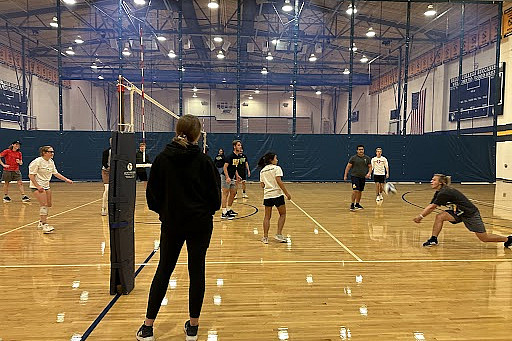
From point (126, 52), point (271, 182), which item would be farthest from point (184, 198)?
point (126, 52)

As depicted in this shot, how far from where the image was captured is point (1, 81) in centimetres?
2183

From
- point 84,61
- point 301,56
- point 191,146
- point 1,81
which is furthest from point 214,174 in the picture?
point 84,61

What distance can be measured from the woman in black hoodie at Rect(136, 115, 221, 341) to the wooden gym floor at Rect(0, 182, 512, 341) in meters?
0.78

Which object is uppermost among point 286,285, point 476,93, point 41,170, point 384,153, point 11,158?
point 476,93

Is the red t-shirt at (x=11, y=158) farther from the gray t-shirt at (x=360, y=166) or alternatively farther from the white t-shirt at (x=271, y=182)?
the gray t-shirt at (x=360, y=166)

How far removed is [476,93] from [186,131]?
21.4 meters

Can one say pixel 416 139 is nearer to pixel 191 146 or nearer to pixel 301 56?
pixel 301 56

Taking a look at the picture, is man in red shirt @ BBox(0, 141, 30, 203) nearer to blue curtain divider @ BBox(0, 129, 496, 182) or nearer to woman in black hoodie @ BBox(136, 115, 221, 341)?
blue curtain divider @ BBox(0, 129, 496, 182)

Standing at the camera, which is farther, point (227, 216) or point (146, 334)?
point (227, 216)

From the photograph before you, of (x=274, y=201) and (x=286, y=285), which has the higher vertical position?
(x=274, y=201)

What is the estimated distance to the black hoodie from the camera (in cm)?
297

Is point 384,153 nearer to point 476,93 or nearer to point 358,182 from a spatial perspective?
point 476,93

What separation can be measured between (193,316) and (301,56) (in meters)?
28.5

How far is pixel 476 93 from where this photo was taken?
2012 centimetres
